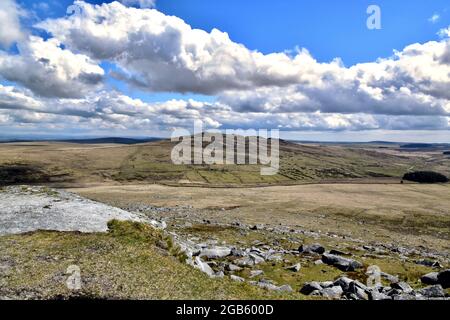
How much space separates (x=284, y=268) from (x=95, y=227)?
22.2m

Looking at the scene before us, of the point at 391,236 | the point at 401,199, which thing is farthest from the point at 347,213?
the point at 401,199

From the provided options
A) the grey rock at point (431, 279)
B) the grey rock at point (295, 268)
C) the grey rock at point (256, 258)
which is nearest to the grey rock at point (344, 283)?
the grey rock at point (295, 268)

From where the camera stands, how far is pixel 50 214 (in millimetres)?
44531

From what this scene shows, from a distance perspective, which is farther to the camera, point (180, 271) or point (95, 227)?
point (95, 227)

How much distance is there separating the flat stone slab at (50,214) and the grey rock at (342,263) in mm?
24560

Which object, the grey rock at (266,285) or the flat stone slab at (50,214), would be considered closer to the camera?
the grey rock at (266,285)

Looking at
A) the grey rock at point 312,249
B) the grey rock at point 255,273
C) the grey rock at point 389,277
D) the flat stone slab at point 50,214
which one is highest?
the flat stone slab at point 50,214

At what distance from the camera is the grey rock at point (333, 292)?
33.0 metres

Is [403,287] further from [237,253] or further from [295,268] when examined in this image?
[237,253]

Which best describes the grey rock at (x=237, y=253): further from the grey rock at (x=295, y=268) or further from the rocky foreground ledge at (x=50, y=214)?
the rocky foreground ledge at (x=50, y=214)

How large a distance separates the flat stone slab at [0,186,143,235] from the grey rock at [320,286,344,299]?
2368 centimetres
